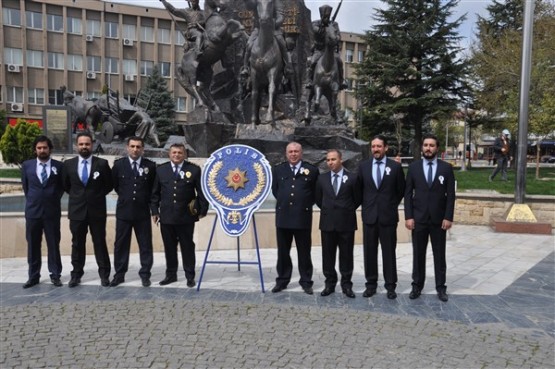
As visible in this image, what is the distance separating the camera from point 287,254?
6.05m

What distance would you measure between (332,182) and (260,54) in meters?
7.28

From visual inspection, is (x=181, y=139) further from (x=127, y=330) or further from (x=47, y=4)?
(x=47, y=4)

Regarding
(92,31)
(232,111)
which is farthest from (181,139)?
(92,31)

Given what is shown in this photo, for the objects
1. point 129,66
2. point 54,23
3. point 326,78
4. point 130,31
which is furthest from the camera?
point 129,66

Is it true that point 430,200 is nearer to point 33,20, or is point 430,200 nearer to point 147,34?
point 33,20

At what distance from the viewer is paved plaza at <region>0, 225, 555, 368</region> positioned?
3.99 m

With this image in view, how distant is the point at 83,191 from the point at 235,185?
1855 millimetres

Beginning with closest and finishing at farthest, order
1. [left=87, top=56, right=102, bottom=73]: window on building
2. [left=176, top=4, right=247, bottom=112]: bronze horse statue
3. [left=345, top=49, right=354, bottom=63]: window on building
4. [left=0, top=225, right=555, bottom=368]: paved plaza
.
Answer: [left=0, top=225, right=555, bottom=368]: paved plaza → [left=176, top=4, right=247, bottom=112]: bronze horse statue → [left=87, top=56, right=102, bottom=73]: window on building → [left=345, top=49, right=354, bottom=63]: window on building

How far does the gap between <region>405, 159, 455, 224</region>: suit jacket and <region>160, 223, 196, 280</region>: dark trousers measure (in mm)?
2697

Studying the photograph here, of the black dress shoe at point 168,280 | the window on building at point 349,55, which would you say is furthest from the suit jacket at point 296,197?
the window on building at point 349,55

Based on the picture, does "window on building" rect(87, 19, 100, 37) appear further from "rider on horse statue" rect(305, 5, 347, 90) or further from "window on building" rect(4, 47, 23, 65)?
"rider on horse statue" rect(305, 5, 347, 90)

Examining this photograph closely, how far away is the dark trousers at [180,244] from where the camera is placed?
242 inches

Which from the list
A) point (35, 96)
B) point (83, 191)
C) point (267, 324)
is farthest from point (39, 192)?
point (35, 96)

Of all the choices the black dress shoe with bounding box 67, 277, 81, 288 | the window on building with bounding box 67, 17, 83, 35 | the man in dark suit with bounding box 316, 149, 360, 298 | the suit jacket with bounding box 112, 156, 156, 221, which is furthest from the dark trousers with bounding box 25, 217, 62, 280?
the window on building with bounding box 67, 17, 83, 35
